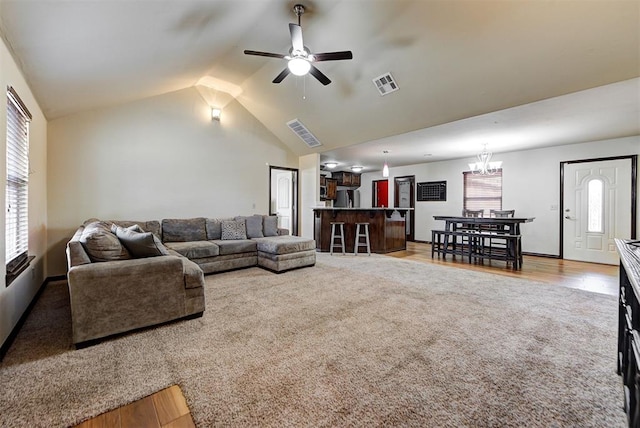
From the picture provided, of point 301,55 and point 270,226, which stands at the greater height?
point 301,55

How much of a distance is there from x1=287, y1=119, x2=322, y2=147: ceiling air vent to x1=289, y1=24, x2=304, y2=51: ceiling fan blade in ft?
9.67

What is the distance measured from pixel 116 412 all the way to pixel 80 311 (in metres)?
1.03

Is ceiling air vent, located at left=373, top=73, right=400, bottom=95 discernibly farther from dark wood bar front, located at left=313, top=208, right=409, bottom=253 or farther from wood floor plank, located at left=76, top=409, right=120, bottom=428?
wood floor plank, located at left=76, top=409, right=120, bottom=428

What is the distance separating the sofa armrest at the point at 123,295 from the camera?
212 centimetres

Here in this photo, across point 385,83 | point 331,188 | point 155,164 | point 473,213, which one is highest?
point 385,83

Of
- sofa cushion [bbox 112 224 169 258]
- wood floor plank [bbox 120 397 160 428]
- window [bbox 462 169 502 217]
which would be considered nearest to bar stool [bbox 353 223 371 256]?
window [bbox 462 169 502 217]

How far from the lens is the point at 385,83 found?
13.5 ft

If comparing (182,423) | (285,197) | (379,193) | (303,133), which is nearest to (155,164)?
(303,133)

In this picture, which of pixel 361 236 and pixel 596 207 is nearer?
pixel 596 207

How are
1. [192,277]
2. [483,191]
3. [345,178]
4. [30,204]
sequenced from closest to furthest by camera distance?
1. [192,277]
2. [30,204]
3. [483,191]
4. [345,178]

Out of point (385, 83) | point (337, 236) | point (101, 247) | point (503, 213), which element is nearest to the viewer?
point (101, 247)

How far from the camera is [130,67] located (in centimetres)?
326

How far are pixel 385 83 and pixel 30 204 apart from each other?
15.4 ft

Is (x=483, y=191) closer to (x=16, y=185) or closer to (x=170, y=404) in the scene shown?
(x=170, y=404)
